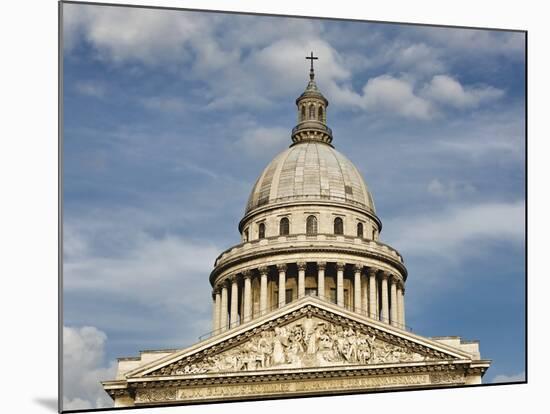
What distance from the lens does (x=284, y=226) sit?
51250 millimetres

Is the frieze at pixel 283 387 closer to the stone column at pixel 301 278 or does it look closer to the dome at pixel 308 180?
Answer: the stone column at pixel 301 278

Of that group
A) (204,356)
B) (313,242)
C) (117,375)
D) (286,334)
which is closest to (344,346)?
(286,334)

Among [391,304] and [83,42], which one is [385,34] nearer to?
[83,42]

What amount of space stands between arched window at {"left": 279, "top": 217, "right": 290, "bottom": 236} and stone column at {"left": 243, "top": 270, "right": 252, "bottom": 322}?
325 centimetres

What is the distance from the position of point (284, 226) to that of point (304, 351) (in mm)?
16380

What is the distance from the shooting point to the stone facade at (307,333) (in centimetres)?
3347

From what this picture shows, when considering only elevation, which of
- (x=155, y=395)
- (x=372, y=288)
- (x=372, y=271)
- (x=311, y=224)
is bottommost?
(x=155, y=395)

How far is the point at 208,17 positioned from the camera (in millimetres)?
27188

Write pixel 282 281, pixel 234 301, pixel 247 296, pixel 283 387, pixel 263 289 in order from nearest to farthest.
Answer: pixel 283 387, pixel 282 281, pixel 263 289, pixel 247 296, pixel 234 301

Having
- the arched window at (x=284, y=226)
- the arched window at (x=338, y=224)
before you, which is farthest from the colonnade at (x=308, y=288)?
the arched window at (x=338, y=224)

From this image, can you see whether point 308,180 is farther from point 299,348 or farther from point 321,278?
point 299,348

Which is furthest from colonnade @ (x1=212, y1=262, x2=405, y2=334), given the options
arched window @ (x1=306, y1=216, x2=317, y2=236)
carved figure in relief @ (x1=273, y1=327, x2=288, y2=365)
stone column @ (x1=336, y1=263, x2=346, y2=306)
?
carved figure in relief @ (x1=273, y1=327, x2=288, y2=365)

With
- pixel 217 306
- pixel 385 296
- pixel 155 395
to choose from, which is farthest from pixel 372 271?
pixel 155 395

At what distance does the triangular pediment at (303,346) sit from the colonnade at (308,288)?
33.8 feet
